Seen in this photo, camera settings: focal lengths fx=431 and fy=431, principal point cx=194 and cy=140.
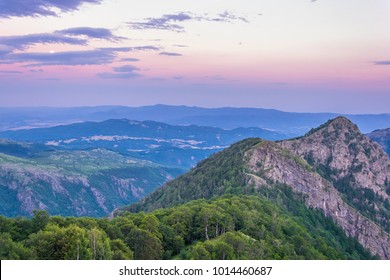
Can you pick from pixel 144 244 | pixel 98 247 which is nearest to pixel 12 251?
pixel 98 247

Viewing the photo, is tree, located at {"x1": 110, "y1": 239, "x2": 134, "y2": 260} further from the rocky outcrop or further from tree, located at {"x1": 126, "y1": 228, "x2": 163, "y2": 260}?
the rocky outcrop

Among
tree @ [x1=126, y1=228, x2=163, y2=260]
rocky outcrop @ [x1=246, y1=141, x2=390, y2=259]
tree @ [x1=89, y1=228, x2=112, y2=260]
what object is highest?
tree @ [x1=89, y1=228, x2=112, y2=260]

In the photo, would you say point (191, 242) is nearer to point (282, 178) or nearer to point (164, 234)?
point (164, 234)

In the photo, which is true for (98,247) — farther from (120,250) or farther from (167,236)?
(167,236)

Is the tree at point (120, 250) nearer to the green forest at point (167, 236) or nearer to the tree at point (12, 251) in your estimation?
the green forest at point (167, 236)

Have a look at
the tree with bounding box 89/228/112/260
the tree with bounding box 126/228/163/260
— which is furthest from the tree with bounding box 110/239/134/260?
the tree with bounding box 126/228/163/260

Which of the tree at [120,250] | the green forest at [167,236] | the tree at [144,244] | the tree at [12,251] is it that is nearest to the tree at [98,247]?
the green forest at [167,236]
